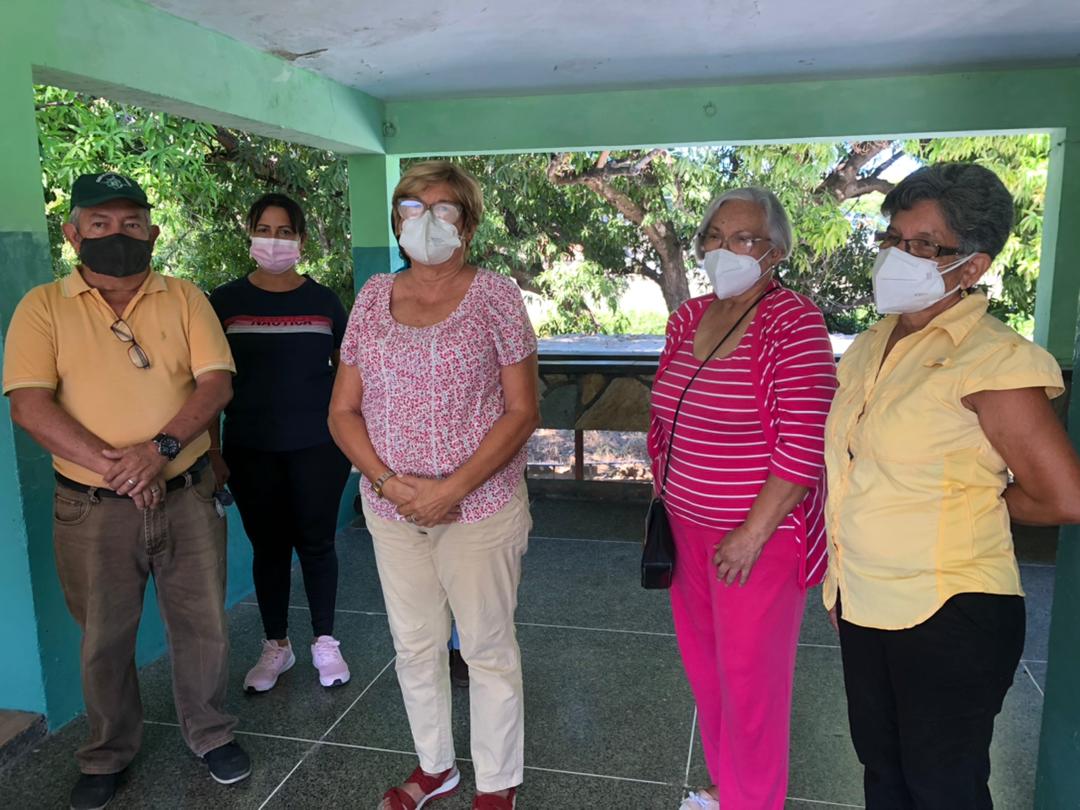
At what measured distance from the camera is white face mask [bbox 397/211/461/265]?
6.40ft

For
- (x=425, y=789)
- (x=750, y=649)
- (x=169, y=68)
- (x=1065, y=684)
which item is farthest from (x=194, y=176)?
(x=1065, y=684)

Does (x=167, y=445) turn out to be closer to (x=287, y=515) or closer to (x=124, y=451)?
(x=124, y=451)

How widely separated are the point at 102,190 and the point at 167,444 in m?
0.68

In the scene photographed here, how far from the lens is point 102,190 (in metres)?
2.15

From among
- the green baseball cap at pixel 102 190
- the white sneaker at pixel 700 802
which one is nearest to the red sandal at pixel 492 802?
the white sneaker at pixel 700 802

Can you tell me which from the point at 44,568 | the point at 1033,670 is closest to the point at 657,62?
the point at 1033,670

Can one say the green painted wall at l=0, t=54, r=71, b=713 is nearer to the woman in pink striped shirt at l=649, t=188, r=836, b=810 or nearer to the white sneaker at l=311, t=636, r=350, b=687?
the white sneaker at l=311, t=636, r=350, b=687

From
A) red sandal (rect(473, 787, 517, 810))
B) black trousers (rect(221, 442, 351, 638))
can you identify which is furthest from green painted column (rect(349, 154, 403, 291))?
red sandal (rect(473, 787, 517, 810))

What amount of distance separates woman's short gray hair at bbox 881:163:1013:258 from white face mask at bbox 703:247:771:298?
0.42 metres

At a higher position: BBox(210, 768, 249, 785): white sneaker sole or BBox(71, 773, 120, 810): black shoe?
BBox(71, 773, 120, 810): black shoe

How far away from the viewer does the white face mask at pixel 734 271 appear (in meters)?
1.87

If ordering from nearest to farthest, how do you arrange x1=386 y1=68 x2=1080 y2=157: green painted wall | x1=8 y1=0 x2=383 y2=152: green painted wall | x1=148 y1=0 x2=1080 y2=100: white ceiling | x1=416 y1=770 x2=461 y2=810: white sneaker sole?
x1=416 y1=770 x2=461 y2=810: white sneaker sole < x1=8 y1=0 x2=383 y2=152: green painted wall < x1=148 y1=0 x2=1080 y2=100: white ceiling < x1=386 y1=68 x2=1080 y2=157: green painted wall

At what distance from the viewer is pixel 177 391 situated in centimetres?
229

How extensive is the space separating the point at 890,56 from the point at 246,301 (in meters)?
3.09
